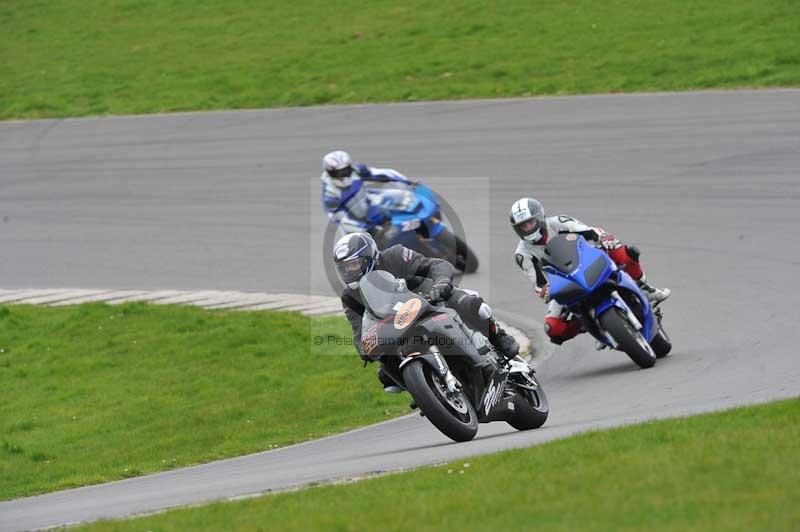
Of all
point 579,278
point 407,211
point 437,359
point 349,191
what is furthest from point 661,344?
point 349,191

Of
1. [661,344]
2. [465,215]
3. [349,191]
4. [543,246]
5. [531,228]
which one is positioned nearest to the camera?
[531,228]

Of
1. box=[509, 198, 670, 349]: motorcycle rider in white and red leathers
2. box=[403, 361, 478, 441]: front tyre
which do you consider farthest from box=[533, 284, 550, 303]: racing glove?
box=[403, 361, 478, 441]: front tyre

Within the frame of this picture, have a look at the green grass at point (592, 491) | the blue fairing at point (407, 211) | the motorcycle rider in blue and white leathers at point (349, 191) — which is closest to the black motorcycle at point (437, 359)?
the green grass at point (592, 491)

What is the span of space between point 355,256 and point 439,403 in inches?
47.5

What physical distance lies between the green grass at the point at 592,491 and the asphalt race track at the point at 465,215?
0.90 m

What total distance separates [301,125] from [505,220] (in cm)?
762

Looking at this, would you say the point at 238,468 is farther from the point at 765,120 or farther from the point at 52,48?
the point at 52,48

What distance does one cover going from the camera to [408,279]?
9.95 meters

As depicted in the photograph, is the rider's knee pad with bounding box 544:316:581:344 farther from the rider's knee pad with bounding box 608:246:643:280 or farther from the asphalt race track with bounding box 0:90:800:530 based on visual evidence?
Answer: the rider's knee pad with bounding box 608:246:643:280

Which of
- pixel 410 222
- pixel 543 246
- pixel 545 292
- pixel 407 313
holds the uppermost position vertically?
pixel 407 313

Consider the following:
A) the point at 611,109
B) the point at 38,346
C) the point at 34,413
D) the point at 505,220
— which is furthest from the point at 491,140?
the point at 34,413

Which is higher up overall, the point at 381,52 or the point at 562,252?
the point at 562,252

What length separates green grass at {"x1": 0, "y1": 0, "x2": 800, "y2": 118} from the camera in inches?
1013

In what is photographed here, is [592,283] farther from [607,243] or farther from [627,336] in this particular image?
[607,243]
